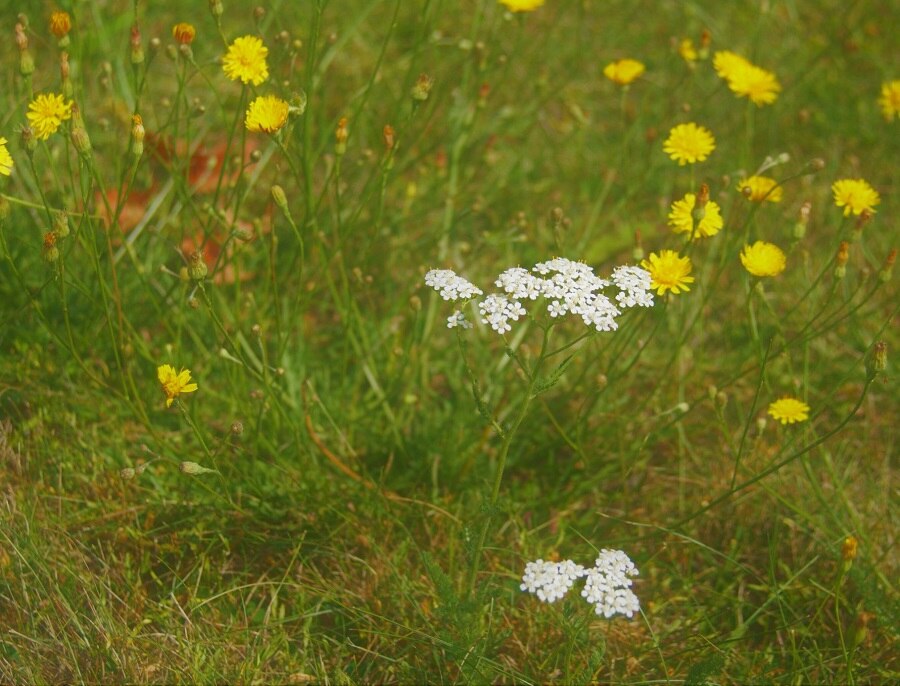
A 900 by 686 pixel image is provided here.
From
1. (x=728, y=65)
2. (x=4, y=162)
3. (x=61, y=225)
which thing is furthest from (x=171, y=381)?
(x=728, y=65)

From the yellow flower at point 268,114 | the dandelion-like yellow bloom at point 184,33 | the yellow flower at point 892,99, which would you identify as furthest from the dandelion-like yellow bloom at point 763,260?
the dandelion-like yellow bloom at point 184,33

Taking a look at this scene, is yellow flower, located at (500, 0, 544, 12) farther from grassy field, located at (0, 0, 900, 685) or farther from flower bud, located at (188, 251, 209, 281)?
flower bud, located at (188, 251, 209, 281)

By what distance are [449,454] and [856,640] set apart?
2.87ft

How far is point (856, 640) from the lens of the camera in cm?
139

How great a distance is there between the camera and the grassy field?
164 centimetres

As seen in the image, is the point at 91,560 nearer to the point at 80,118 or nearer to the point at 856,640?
the point at 80,118

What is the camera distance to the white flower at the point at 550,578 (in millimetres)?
1407

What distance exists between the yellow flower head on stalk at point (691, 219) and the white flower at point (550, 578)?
69cm

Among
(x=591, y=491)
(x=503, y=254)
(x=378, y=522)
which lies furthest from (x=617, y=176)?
(x=378, y=522)

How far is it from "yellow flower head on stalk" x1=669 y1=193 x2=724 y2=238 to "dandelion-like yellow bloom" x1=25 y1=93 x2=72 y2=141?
3.66 feet

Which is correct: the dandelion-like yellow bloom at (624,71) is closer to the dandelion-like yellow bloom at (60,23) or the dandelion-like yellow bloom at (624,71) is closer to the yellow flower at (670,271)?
the yellow flower at (670,271)

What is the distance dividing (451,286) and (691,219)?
550 millimetres

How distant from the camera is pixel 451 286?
1.53m

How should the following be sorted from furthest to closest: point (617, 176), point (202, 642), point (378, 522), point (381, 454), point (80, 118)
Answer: point (617, 176) < point (381, 454) < point (378, 522) < point (80, 118) < point (202, 642)
